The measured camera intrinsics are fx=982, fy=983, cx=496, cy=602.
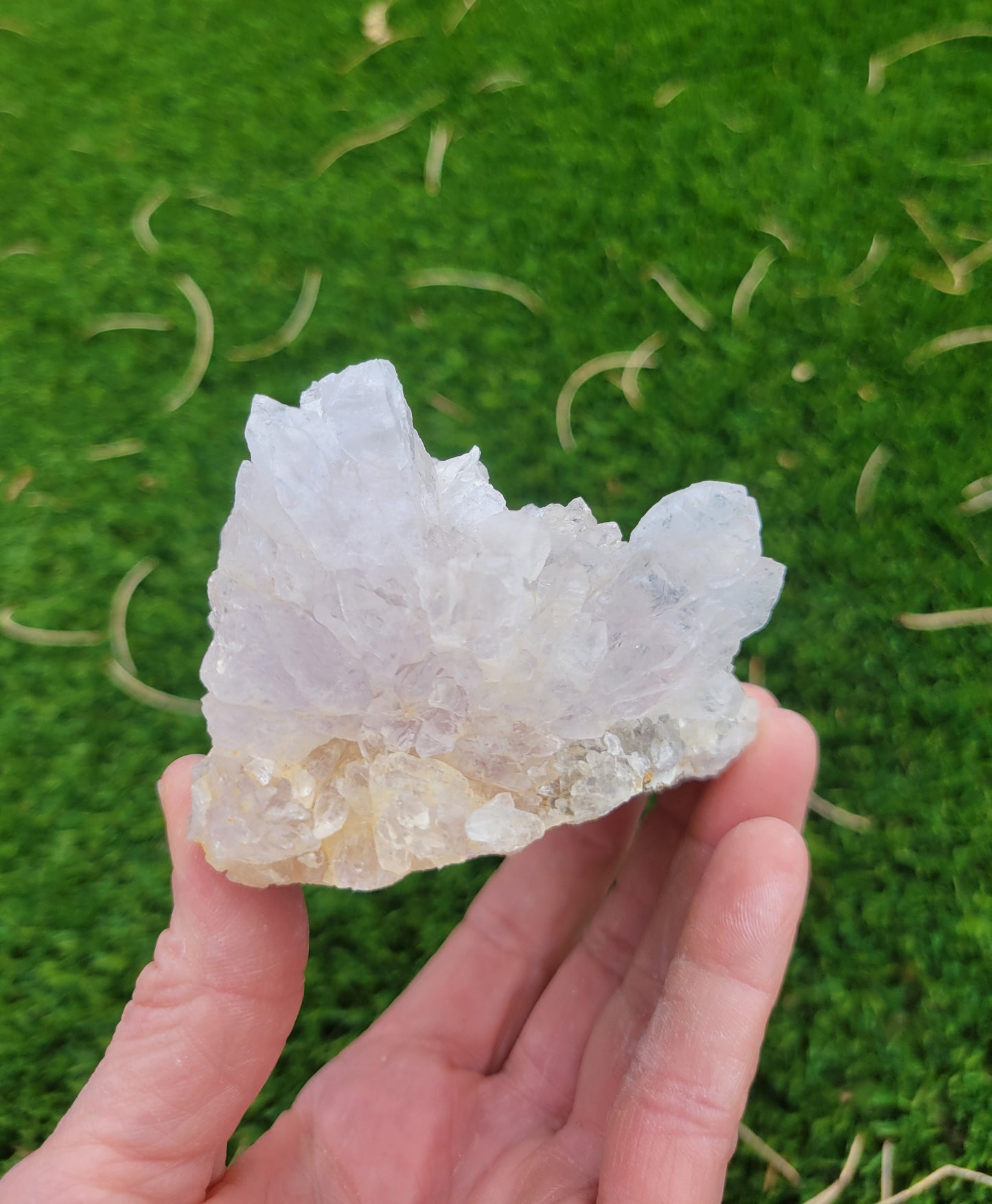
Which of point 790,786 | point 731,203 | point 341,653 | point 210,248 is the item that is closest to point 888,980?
point 790,786

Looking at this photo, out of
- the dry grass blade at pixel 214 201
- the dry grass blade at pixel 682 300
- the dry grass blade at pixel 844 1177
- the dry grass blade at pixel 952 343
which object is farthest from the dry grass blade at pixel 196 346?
the dry grass blade at pixel 844 1177

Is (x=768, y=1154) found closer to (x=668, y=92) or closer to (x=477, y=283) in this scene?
(x=477, y=283)

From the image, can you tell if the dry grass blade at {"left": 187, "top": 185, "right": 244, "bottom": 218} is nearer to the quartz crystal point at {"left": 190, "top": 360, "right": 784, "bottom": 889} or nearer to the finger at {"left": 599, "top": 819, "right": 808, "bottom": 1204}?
the quartz crystal point at {"left": 190, "top": 360, "right": 784, "bottom": 889}

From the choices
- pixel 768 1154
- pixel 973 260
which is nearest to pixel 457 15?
pixel 973 260

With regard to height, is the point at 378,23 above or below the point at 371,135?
above

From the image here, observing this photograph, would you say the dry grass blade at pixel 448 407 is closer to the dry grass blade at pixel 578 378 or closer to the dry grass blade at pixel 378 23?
the dry grass blade at pixel 578 378

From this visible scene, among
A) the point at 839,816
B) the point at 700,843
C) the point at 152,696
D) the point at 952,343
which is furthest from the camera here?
the point at 952,343

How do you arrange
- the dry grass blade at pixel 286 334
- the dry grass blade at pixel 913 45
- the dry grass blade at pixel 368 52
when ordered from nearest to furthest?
the dry grass blade at pixel 286 334, the dry grass blade at pixel 913 45, the dry grass blade at pixel 368 52

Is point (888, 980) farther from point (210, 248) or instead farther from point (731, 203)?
point (210, 248)
